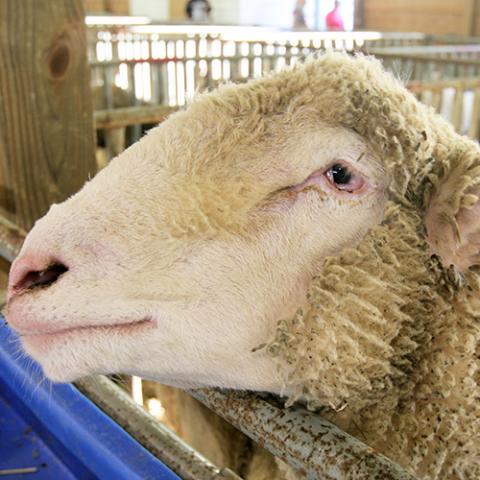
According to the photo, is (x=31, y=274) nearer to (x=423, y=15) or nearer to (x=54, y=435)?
(x=54, y=435)

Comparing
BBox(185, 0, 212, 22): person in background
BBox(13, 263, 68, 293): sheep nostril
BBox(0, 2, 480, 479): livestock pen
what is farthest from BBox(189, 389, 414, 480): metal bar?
BBox(185, 0, 212, 22): person in background

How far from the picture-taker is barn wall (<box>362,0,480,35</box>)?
10977 millimetres

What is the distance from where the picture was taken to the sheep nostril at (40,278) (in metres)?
0.89

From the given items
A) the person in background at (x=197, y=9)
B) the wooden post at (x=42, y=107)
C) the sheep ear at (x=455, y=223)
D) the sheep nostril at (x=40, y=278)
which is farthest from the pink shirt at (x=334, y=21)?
the sheep nostril at (x=40, y=278)

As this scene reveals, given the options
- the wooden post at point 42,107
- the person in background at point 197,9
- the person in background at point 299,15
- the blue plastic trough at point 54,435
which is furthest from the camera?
the person in background at point 197,9

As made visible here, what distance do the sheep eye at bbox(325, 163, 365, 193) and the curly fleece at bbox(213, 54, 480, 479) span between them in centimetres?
5

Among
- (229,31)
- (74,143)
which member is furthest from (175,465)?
(229,31)

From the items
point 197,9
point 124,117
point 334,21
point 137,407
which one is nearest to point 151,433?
point 137,407

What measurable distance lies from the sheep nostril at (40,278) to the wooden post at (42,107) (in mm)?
755

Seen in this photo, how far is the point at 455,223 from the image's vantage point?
3.00ft

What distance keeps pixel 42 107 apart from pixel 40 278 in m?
0.77

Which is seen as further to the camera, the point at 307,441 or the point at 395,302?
the point at 395,302

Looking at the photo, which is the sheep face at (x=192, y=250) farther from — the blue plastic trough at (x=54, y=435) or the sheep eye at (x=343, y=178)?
the blue plastic trough at (x=54, y=435)

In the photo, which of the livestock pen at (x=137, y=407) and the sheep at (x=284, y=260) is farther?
the sheep at (x=284, y=260)
